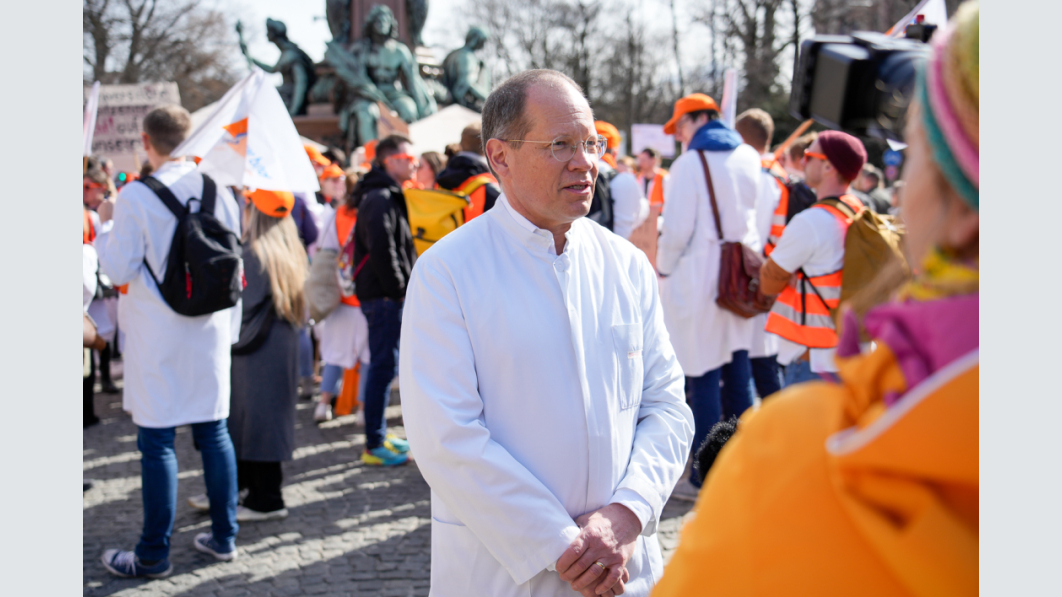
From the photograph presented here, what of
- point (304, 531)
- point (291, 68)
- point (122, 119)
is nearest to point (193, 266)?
point (304, 531)

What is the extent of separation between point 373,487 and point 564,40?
32.1 metres

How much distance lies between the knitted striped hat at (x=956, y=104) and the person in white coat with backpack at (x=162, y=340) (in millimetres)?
3500

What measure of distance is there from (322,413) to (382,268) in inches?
82.2

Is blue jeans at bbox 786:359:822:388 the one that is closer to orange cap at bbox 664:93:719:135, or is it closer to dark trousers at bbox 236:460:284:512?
orange cap at bbox 664:93:719:135

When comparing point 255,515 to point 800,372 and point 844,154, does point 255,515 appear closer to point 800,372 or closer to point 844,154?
point 800,372

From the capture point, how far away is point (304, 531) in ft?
15.0

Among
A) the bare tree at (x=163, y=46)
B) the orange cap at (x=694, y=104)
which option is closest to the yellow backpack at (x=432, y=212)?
the orange cap at (x=694, y=104)

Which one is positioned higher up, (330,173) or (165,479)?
(330,173)

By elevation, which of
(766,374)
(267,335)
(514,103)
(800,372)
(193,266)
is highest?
(514,103)

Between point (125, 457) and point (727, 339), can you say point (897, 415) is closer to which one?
point (727, 339)

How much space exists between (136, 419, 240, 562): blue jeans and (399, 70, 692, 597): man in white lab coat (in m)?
2.34

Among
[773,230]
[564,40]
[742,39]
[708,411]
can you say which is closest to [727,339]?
[708,411]

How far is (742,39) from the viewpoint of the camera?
26141 millimetres

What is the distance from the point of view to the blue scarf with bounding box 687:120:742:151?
16.0 ft
